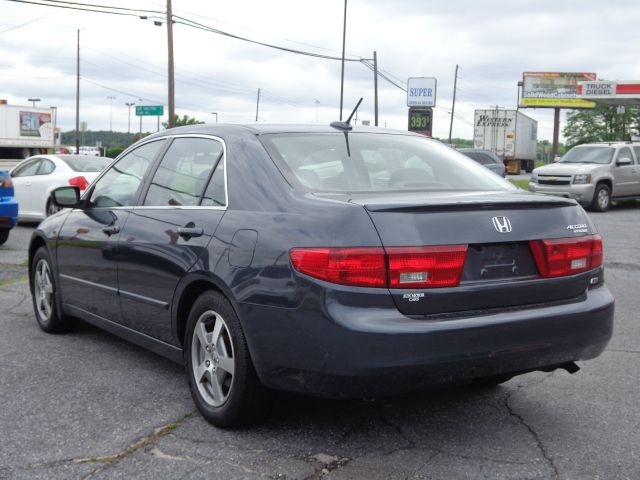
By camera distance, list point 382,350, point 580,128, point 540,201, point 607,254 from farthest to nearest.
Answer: point 580,128
point 607,254
point 540,201
point 382,350

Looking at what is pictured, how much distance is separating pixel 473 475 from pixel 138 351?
2.98 metres

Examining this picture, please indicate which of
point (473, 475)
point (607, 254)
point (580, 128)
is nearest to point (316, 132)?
point (473, 475)

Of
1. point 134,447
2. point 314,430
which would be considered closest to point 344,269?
point 314,430

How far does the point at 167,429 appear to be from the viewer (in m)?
4.10

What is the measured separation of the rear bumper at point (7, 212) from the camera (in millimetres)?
11953

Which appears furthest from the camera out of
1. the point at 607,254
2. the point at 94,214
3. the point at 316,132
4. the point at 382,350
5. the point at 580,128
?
the point at 580,128

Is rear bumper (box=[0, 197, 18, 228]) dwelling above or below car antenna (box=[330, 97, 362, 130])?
below

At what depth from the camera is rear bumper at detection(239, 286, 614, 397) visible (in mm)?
3453

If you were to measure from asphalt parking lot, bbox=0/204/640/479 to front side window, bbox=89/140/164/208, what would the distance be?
107 centimetres

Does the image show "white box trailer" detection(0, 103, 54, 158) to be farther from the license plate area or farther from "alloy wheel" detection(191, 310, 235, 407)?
the license plate area

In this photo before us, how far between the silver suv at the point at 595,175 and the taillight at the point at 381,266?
18.1 m

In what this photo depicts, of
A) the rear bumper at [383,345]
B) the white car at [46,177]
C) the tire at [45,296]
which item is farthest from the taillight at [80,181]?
the rear bumper at [383,345]

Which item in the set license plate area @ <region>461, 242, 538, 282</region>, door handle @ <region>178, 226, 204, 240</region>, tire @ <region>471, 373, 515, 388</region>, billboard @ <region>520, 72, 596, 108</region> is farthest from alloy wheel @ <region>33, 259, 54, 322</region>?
billboard @ <region>520, 72, 596, 108</region>

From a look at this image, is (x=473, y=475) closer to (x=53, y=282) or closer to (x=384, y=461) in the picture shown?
(x=384, y=461)
